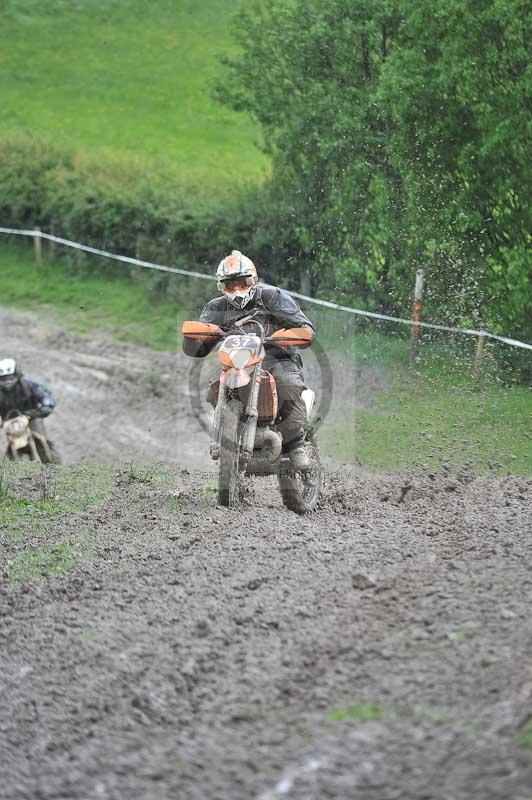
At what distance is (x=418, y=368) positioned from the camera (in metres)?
14.9

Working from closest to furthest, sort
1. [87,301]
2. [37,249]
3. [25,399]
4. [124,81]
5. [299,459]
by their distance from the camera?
1. [299,459]
2. [25,399]
3. [87,301]
4. [37,249]
5. [124,81]

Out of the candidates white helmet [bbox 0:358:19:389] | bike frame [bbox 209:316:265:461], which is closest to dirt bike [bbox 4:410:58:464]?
white helmet [bbox 0:358:19:389]

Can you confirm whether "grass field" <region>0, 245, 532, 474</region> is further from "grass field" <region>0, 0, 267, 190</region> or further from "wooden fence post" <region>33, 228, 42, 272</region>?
"grass field" <region>0, 0, 267, 190</region>

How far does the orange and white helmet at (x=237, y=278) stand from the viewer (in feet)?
27.7

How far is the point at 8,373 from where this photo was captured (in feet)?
46.2

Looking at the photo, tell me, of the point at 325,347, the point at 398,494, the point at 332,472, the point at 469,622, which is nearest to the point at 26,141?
the point at 325,347

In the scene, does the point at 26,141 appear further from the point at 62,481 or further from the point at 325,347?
the point at 62,481

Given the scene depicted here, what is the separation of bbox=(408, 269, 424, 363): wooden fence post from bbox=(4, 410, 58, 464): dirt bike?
17.4ft

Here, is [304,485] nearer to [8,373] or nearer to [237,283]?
[237,283]

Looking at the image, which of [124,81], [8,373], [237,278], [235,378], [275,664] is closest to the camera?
[275,664]

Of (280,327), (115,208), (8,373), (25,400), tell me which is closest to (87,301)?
(115,208)

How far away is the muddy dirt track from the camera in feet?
12.7

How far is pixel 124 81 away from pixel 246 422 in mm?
36493

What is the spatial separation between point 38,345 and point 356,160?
9.08 metres
